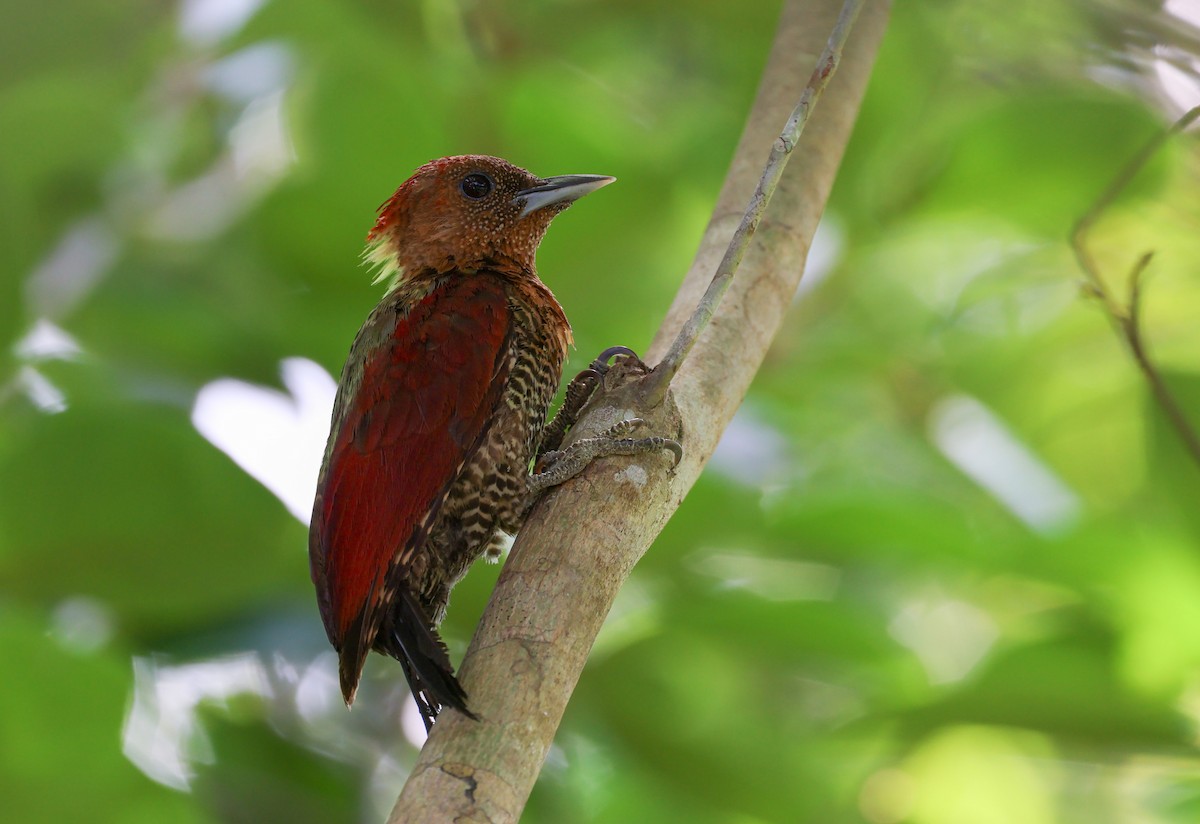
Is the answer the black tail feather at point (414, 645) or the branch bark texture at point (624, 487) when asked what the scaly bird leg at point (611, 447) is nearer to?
the branch bark texture at point (624, 487)

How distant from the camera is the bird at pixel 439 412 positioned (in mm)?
1944

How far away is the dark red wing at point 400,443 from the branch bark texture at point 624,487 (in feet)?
1.32

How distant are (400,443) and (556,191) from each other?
682mm

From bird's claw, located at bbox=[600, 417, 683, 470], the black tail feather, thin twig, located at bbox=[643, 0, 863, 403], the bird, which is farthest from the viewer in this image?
the bird

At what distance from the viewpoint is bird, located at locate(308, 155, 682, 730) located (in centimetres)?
194

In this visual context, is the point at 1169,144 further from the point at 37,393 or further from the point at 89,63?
the point at 37,393

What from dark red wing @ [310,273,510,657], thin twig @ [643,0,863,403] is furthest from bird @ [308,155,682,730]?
thin twig @ [643,0,863,403]

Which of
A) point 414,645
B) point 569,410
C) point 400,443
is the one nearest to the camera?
point 414,645

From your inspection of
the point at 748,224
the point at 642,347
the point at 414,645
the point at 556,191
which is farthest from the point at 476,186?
the point at 748,224

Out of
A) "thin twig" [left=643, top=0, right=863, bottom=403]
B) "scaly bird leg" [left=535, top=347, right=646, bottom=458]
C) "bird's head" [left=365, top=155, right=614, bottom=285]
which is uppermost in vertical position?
"bird's head" [left=365, top=155, right=614, bottom=285]

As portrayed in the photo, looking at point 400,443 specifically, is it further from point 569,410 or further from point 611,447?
point 611,447

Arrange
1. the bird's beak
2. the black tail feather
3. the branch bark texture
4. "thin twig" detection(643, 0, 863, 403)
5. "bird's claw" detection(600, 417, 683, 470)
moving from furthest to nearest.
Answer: the bird's beak
the black tail feather
"bird's claw" detection(600, 417, 683, 470)
"thin twig" detection(643, 0, 863, 403)
the branch bark texture

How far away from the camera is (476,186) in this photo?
8.21ft

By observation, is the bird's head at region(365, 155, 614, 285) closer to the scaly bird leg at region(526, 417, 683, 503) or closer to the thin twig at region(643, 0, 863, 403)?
the scaly bird leg at region(526, 417, 683, 503)
